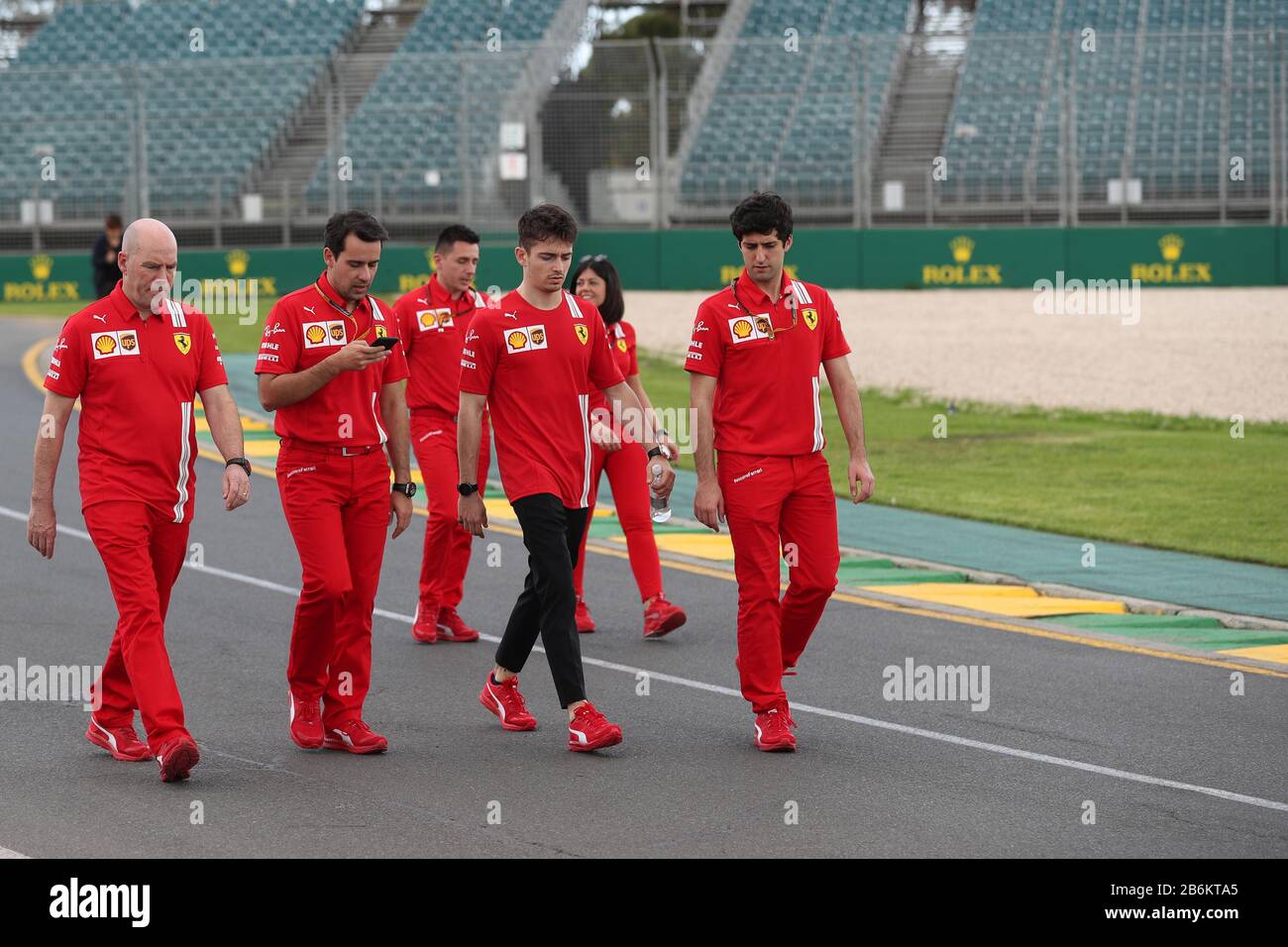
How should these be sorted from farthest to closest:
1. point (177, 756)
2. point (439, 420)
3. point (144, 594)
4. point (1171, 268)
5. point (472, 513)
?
point (1171, 268) < point (439, 420) < point (472, 513) < point (144, 594) < point (177, 756)

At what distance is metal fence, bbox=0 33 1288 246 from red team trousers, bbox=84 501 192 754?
25302 millimetres

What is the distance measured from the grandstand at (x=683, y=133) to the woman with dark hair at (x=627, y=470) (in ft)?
74.3

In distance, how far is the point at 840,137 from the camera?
32.8 metres

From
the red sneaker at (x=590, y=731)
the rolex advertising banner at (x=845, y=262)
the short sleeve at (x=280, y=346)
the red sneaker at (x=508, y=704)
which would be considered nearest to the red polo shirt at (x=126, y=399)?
the short sleeve at (x=280, y=346)

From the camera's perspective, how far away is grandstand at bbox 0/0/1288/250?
Answer: 31312 millimetres

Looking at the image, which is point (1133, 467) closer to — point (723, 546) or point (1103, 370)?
point (723, 546)

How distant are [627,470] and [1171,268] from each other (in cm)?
2409

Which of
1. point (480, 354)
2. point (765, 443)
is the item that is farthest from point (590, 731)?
point (480, 354)

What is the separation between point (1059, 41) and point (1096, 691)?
87.8 ft

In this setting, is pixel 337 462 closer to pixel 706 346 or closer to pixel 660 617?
pixel 706 346

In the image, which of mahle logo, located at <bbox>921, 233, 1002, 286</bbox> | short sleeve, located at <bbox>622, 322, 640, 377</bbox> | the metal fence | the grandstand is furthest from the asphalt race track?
the grandstand

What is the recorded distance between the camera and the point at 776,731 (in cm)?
684

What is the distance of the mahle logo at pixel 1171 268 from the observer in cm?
3080

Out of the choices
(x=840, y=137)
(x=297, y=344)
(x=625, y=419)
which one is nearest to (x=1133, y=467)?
(x=625, y=419)
